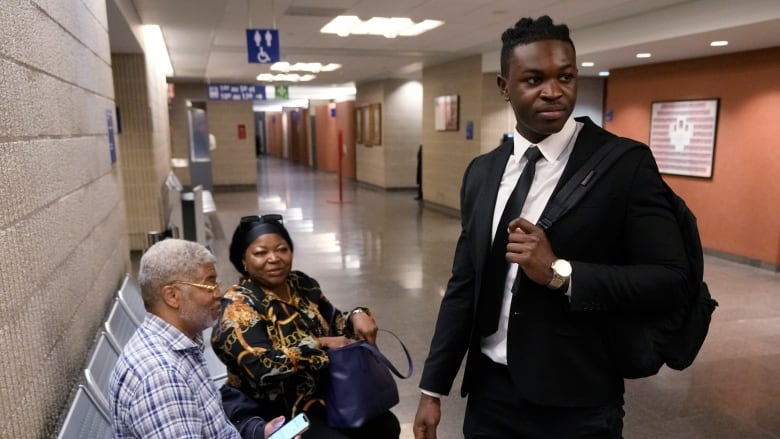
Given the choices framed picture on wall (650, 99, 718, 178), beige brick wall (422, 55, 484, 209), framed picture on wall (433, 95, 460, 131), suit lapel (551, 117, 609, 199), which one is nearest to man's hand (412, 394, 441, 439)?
suit lapel (551, 117, 609, 199)

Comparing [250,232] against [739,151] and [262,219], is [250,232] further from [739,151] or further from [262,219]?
[739,151]

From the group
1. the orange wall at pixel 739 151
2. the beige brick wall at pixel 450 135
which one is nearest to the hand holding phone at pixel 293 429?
the orange wall at pixel 739 151

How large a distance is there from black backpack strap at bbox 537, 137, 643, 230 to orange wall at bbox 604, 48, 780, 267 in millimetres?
6572

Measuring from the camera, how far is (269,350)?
1.84 metres

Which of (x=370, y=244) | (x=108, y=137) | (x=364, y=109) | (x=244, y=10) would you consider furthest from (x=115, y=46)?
(x=364, y=109)

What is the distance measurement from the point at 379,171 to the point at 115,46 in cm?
927

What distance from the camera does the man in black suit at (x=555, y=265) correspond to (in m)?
1.08

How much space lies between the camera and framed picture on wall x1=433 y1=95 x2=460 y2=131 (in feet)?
34.2

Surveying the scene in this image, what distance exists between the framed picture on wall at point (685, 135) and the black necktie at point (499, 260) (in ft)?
22.8

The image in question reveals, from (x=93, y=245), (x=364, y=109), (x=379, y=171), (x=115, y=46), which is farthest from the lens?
(x=364, y=109)

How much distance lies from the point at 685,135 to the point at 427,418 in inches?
290

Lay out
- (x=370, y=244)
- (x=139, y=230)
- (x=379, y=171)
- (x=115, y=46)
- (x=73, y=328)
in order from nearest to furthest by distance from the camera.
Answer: (x=73, y=328) < (x=115, y=46) < (x=139, y=230) < (x=370, y=244) < (x=379, y=171)

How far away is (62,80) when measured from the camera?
82.0 inches

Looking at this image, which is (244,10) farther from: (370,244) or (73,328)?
(73,328)
